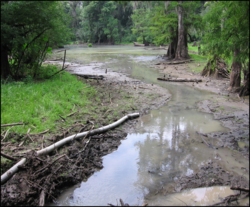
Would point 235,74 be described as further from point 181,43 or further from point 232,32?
point 181,43

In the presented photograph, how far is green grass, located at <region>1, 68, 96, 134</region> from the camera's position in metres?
6.53

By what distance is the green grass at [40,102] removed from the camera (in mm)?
6531

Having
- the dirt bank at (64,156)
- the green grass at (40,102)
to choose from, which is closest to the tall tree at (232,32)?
the dirt bank at (64,156)

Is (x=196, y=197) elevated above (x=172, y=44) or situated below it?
below

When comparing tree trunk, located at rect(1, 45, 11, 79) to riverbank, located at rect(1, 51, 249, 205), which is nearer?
riverbank, located at rect(1, 51, 249, 205)

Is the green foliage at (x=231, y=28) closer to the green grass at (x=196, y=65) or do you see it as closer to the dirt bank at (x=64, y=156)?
the dirt bank at (x=64, y=156)

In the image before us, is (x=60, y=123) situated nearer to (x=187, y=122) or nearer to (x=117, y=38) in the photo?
(x=187, y=122)

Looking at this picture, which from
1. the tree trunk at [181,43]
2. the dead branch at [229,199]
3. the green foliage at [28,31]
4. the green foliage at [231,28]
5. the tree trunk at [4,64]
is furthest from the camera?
the tree trunk at [181,43]

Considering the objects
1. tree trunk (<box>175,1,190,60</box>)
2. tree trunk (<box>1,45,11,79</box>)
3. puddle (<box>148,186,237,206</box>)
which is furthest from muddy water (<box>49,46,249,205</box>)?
tree trunk (<box>175,1,190,60</box>)

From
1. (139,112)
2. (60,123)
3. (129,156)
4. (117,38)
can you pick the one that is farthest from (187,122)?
(117,38)

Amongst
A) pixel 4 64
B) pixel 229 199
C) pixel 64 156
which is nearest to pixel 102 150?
pixel 64 156

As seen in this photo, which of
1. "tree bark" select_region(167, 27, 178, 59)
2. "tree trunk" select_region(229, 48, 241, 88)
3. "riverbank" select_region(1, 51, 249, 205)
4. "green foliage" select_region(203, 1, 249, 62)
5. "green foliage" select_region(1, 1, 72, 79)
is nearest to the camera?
"riverbank" select_region(1, 51, 249, 205)

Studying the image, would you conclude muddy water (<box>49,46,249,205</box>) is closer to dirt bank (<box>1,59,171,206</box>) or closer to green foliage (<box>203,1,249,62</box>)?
dirt bank (<box>1,59,171,206</box>)

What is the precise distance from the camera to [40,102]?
312 inches
